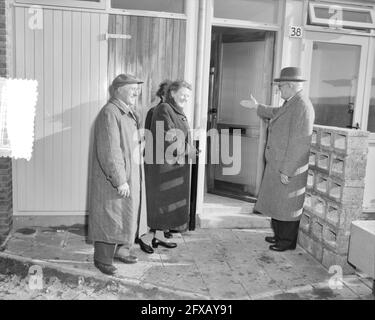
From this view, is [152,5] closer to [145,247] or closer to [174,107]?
[174,107]

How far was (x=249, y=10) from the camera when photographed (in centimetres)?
584

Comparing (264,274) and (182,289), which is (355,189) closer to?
(264,274)

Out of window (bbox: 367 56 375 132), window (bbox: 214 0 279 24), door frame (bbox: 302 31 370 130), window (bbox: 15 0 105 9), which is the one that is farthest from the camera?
window (bbox: 367 56 375 132)

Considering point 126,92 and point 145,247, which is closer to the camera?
point 126,92

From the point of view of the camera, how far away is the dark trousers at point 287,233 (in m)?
5.00

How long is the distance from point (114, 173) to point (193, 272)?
134 cm

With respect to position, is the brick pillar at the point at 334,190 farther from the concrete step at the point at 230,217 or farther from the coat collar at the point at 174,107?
the coat collar at the point at 174,107

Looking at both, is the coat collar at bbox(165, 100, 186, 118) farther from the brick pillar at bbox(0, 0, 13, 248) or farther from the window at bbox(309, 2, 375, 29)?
the window at bbox(309, 2, 375, 29)

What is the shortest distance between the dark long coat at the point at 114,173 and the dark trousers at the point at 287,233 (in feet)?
6.07

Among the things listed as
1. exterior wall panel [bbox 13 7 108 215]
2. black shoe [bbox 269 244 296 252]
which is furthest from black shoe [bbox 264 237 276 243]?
exterior wall panel [bbox 13 7 108 215]

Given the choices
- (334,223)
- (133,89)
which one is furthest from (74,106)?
(334,223)

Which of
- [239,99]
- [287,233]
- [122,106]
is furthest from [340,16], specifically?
[122,106]

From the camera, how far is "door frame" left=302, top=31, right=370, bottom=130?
235 inches

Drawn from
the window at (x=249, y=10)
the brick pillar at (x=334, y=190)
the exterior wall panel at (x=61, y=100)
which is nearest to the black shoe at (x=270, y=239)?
the brick pillar at (x=334, y=190)
